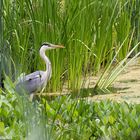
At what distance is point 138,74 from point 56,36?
1484 mm

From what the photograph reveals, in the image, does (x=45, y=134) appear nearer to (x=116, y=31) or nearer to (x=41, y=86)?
(x=41, y=86)

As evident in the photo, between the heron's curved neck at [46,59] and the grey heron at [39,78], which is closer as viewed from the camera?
the grey heron at [39,78]

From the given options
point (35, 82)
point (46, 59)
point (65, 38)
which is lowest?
point (35, 82)

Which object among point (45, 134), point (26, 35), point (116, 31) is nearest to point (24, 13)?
point (26, 35)

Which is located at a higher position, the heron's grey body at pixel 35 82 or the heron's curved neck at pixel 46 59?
the heron's curved neck at pixel 46 59

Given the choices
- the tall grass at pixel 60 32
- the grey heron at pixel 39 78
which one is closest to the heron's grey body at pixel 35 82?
the grey heron at pixel 39 78

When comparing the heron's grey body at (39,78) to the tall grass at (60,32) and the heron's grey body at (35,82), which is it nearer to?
the heron's grey body at (35,82)

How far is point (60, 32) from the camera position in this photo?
6.75 meters

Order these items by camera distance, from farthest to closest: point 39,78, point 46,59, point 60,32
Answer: point 46,59 < point 60,32 < point 39,78

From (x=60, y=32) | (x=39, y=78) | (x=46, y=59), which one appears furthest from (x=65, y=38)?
(x=39, y=78)

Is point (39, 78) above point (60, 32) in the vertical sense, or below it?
below

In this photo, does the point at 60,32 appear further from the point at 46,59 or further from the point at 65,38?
the point at 46,59

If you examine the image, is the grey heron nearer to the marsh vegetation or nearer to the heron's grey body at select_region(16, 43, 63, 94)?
the heron's grey body at select_region(16, 43, 63, 94)

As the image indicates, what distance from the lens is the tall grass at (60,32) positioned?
6.56m
